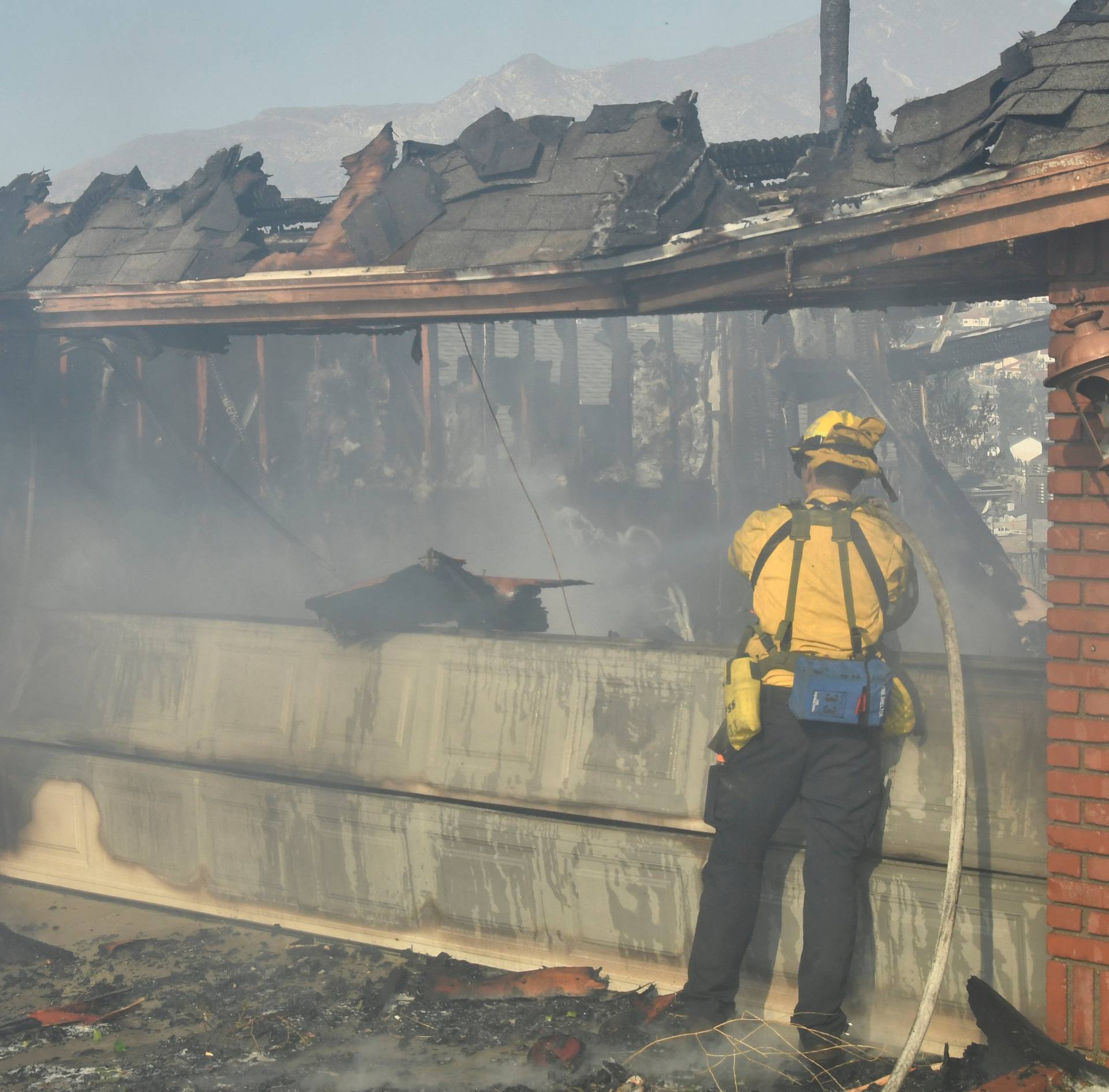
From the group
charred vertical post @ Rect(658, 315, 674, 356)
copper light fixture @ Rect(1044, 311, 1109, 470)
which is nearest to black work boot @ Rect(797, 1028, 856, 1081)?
copper light fixture @ Rect(1044, 311, 1109, 470)

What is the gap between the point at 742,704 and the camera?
415 cm

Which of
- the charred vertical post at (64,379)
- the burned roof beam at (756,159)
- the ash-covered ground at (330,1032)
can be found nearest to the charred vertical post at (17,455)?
the charred vertical post at (64,379)

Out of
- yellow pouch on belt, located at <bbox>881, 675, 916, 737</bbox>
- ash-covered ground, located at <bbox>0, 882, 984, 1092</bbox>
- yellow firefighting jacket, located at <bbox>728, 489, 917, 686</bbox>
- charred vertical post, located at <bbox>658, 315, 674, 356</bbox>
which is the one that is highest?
charred vertical post, located at <bbox>658, 315, 674, 356</bbox>

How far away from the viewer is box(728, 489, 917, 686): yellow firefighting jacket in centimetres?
413

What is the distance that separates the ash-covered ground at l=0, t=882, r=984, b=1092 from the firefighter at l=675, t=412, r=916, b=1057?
0.25 metres

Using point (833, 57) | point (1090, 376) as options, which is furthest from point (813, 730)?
point (833, 57)

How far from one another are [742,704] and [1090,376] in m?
1.72

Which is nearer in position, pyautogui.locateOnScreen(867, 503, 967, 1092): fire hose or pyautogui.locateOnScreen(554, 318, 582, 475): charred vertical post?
pyautogui.locateOnScreen(867, 503, 967, 1092): fire hose

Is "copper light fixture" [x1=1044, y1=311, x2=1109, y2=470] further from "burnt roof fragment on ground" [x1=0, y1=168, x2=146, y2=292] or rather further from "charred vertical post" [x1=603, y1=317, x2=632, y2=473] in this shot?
"charred vertical post" [x1=603, y1=317, x2=632, y2=473]

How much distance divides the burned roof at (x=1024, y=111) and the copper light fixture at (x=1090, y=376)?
58 cm

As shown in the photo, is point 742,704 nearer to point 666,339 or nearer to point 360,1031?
point 360,1031

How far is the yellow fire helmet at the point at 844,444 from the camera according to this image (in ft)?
14.3

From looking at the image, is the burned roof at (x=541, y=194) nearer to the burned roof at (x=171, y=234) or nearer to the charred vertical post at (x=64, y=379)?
the burned roof at (x=171, y=234)

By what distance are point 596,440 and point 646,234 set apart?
11.6 m
